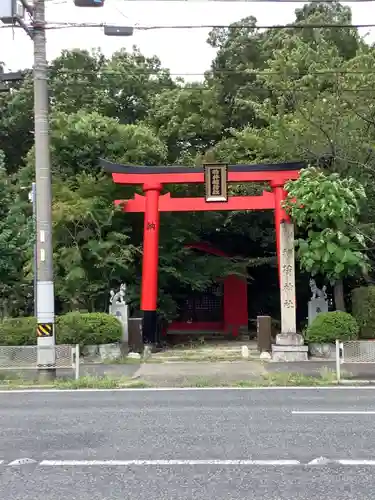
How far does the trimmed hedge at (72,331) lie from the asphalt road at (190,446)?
16.6ft

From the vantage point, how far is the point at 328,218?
1595 cm

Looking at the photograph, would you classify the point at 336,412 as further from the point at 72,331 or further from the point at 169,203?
the point at 169,203

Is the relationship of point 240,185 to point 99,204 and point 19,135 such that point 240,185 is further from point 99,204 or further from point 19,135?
point 19,135

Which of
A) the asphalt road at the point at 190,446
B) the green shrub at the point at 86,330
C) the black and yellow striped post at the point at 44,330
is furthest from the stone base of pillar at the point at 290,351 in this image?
the black and yellow striped post at the point at 44,330

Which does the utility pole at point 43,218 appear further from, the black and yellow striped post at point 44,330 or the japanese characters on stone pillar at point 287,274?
the japanese characters on stone pillar at point 287,274

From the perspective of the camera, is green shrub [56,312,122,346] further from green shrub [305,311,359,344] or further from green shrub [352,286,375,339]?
green shrub [352,286,375,339]

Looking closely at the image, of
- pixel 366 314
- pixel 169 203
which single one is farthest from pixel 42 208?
pixel 366 314

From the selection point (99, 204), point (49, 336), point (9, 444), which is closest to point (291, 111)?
point (99, 204)

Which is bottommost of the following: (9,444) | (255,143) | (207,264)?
(9,444)

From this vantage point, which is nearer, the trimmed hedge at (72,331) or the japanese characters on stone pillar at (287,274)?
the trimmed hedge at (72,331)

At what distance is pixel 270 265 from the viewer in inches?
947

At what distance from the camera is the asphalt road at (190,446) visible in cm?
530

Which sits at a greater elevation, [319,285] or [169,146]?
[169,146]

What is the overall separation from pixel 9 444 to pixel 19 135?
24141mm
